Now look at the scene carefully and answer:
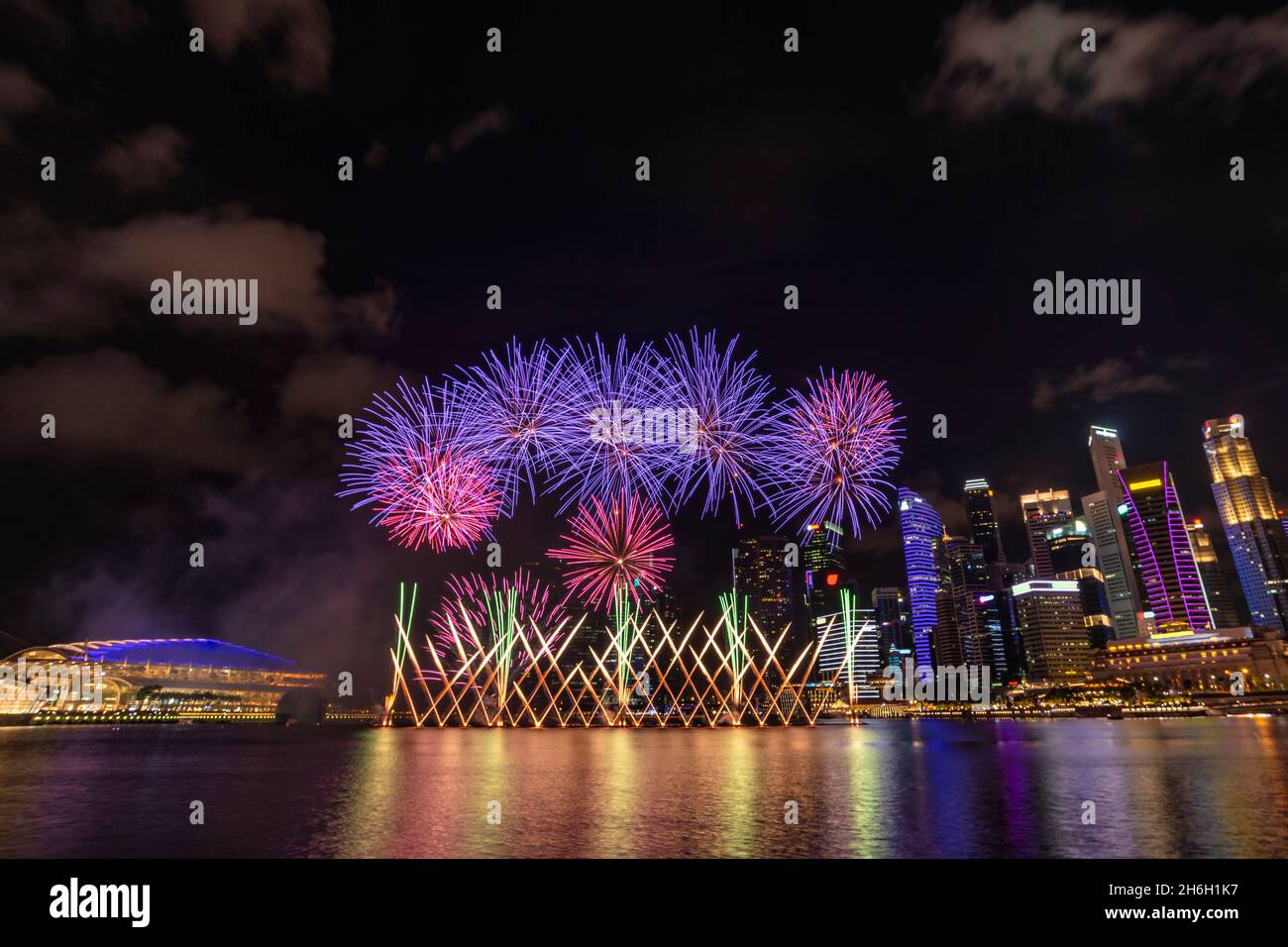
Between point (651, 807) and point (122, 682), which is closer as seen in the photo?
point (651, 807)

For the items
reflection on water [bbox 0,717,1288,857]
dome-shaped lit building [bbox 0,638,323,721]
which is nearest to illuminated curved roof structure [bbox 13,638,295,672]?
dome-shaped lit building [bbox 0,638,323,721]

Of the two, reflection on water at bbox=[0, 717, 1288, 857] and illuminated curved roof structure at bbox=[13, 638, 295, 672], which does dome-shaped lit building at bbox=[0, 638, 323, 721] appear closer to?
illuminated curved roof structure at bbox=[13, 638, 295, 672]

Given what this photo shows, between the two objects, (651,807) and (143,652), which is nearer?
(651,807)

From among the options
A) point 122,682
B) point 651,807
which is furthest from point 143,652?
point 651,807

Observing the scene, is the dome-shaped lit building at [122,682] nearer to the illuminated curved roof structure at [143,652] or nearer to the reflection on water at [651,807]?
the illuminated curved roof structure at [143,652]

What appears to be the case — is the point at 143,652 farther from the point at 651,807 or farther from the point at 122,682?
the point at 651,807

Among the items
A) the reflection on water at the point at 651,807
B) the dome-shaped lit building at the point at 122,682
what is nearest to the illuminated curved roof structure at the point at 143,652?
the dome-shaped lit building at the point at 122,682

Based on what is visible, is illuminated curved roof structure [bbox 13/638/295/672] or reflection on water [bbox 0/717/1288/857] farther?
illuminated curved roof structure [bbox 13/638/295/672]

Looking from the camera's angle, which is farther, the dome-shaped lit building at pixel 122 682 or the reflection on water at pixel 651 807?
the dome-shaped lit building at pixel 122 682
